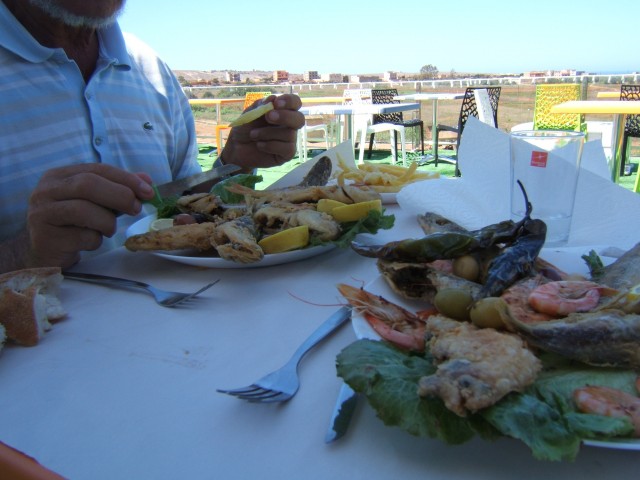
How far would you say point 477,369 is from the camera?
53 centimetres

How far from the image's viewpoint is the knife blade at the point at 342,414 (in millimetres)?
598

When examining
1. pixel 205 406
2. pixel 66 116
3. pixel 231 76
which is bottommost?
pixel 205 406

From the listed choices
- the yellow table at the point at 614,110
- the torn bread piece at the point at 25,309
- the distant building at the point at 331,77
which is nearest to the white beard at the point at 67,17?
the torn bread piece at the point at 25,309

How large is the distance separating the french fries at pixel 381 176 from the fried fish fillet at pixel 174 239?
2.28ft

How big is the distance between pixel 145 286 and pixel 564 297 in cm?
81

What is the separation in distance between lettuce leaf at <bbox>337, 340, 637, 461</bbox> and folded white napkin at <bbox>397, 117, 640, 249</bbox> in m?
0.77

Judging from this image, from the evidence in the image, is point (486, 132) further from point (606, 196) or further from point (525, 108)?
point (525, 108)

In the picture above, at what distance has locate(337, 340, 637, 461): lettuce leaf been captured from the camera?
0.49 m

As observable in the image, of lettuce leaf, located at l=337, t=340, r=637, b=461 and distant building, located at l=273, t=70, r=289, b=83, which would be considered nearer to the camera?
lettuce leaf, located at l=337, t=340, r=637, b=461

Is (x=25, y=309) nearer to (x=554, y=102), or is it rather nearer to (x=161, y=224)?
(x=161, y=224)

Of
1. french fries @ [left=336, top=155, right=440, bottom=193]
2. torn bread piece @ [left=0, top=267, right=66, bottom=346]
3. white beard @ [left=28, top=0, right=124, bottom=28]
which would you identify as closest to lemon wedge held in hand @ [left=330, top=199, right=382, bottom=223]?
french fries @ [left=336, top=155, right=440, bottom=193]

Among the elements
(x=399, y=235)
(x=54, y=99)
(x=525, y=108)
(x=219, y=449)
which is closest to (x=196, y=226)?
(x=399, y=235)

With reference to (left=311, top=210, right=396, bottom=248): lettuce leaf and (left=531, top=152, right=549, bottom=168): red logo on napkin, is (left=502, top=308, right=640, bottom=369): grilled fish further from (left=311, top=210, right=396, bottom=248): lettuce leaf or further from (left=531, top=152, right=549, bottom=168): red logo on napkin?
(left=531, top=152, right=549, bottom=168): red logo on napkin

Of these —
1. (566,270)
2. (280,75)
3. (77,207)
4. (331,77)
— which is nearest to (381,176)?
(566,270)
